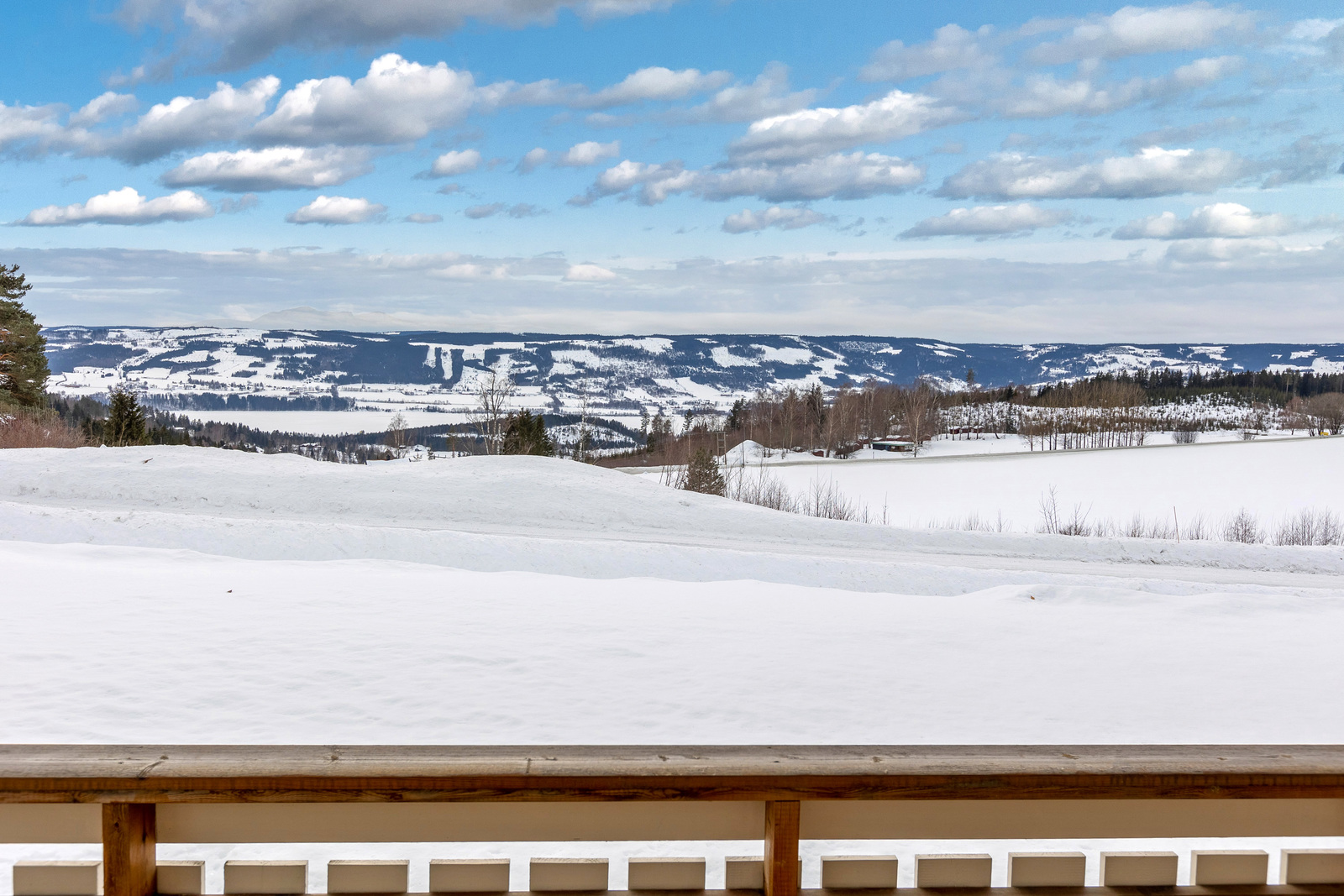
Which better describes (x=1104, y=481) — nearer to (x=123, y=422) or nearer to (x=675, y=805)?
(x=123, y=422)

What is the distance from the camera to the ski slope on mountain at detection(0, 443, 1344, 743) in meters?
5.60

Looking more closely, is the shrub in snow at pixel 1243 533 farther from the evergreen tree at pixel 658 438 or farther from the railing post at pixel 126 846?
the evergreen tree at pixel 658 438

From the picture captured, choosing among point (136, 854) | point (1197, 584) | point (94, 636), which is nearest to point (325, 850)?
point (136, 854)

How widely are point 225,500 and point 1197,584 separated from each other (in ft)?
64.9

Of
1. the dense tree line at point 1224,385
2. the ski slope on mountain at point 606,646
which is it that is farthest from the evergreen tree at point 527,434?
the dense tree line at point 1224,385

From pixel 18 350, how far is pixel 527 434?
2694cm

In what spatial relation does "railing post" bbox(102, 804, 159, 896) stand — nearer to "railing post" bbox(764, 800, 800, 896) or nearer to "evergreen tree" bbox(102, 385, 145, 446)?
"railing post" bbox(764, 800, 800, 896)

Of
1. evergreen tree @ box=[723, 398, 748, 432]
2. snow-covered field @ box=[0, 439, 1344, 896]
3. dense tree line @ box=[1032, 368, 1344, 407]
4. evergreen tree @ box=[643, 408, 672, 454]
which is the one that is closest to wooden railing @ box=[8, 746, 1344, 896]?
snow-covered field @ box=[0, 439, 1344, 896]

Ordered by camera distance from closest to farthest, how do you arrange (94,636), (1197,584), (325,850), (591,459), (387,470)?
1. (325,850)
2. (94,636)
3. (1197,584)
4. (387,470)
5. (591,459)

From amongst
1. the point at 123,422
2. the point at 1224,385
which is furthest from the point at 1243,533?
the point at 1224,385

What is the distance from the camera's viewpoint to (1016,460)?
197 feet

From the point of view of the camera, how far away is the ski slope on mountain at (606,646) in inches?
220

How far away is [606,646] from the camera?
7.61 metres

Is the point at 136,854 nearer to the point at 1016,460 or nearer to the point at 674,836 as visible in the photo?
the point at 674,836
